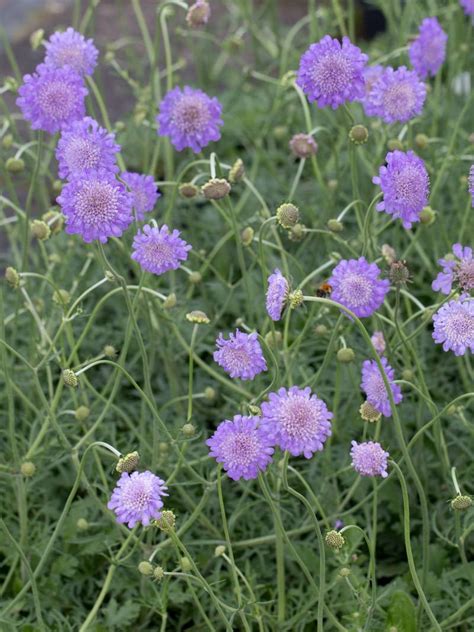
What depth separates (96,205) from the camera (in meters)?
1.20

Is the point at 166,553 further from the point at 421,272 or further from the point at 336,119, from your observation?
the point at 336,119

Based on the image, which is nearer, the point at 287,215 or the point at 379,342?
the point at 287,215

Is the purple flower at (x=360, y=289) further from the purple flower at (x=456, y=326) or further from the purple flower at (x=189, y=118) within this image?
the purple flower at (x=189, y=118)

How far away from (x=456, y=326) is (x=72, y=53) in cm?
73

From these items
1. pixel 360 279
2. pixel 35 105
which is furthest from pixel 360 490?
pixel 35 105

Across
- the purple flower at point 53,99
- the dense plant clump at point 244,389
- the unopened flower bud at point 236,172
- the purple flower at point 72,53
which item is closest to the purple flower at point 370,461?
the dense plant clump at point 244,389

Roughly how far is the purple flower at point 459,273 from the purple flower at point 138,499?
17.0 inches

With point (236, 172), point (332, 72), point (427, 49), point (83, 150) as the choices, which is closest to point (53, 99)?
point (83, 150)

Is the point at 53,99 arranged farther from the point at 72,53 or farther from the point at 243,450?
the point at 243,450

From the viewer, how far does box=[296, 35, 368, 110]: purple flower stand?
135 cm

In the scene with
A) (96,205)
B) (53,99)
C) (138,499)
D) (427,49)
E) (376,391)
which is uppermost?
(427,49)

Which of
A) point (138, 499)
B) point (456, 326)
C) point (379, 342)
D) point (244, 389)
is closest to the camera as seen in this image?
point (138, 499)

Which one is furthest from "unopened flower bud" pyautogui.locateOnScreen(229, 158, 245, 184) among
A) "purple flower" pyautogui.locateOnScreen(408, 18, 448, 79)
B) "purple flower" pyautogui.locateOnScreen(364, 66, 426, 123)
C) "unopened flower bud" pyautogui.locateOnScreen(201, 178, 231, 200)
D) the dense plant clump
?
"purple flower" pyautogui.locateOnScreen(408, 18, 448, 79)

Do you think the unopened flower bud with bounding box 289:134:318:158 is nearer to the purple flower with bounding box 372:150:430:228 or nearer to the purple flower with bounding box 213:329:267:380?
the purple flower with bounding box 372:150:430:228
